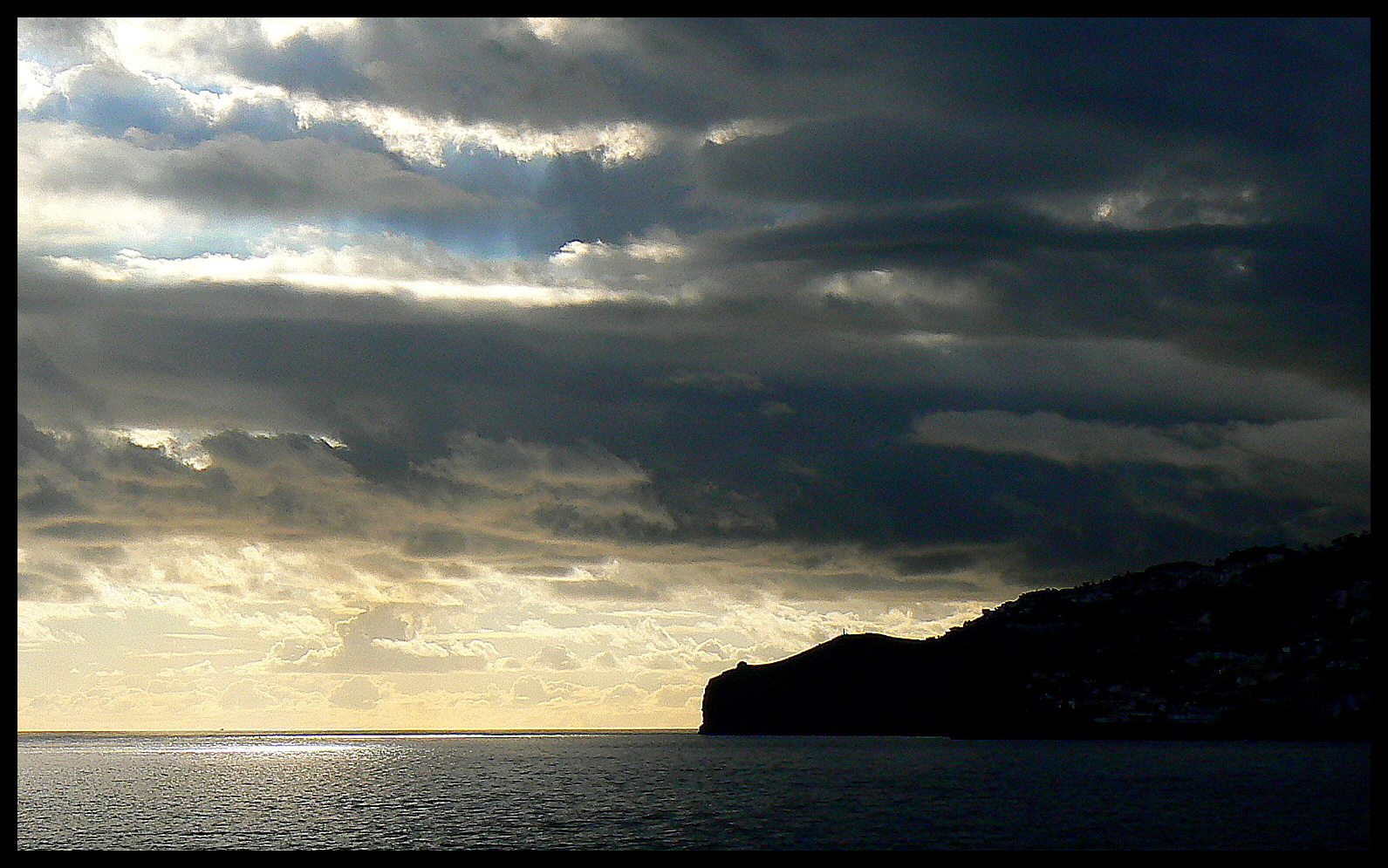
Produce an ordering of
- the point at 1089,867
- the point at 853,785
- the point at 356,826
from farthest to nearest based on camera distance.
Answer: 1. the point at 853,785
2. the point at 356,826
3. the point at 1089,867

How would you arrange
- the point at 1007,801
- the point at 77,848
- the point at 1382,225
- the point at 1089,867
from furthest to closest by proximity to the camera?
the point at 1007,801
the point at 77,848
the point at 1089,867
the point at 1382,225

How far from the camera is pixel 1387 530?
2725cm

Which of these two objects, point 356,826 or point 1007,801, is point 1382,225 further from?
point 1007,801
